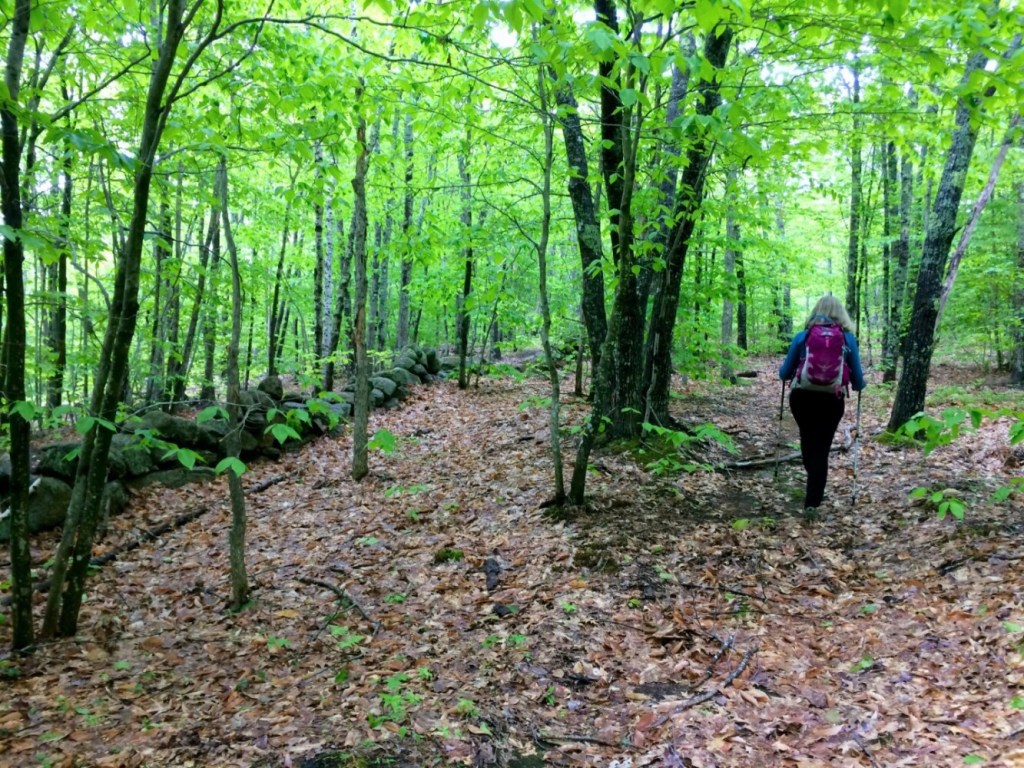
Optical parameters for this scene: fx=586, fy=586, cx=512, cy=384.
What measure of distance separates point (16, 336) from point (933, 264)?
8981 mm

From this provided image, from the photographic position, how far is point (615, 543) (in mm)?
5176

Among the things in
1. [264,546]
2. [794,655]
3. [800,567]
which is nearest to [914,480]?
[800,567]

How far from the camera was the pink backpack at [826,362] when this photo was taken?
5.37 meters

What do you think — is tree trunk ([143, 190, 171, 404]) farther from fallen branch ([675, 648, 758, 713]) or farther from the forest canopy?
fallen branch ([675, 648, 758, 713])

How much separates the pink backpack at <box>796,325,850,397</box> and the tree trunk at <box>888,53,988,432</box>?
2252 millimetres

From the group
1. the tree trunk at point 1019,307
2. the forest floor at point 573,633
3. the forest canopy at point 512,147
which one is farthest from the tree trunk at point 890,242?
the forest floor at point 573,633

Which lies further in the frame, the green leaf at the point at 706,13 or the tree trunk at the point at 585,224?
the tree trunk at the point at 585,224

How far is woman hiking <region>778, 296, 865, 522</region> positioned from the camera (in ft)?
17.7

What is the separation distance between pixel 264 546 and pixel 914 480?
22.5ft

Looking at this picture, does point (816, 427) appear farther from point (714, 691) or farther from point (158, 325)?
point (158, 325)

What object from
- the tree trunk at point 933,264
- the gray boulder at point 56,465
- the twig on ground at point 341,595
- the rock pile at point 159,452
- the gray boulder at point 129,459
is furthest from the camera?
the gray boulder at point 129,459

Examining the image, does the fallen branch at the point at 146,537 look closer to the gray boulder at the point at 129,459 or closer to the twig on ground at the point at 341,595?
the gray boulder at the point at 129,459

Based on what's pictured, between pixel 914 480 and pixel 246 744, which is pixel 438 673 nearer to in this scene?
pixel 246 744

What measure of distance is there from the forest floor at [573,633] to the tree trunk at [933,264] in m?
0.92
